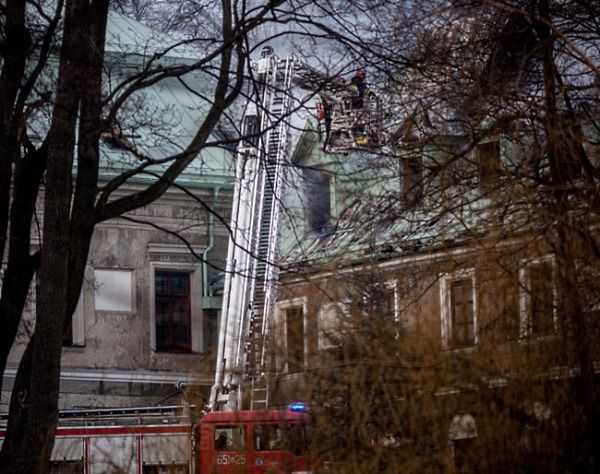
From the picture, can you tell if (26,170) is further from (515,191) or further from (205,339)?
(205,339)

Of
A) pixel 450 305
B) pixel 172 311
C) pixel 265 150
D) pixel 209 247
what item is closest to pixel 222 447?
pixel 450 305

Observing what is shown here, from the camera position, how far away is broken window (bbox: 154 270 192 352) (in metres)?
33.0

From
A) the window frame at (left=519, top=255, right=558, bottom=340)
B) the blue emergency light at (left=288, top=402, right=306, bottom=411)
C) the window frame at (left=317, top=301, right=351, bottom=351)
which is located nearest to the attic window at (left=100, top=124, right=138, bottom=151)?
the window frame at (left=317, top=301, right=351, bottom=351)

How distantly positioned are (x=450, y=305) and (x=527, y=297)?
2.13 feet

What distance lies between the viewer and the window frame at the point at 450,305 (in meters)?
9.34

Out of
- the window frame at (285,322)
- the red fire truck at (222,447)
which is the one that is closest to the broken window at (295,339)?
the window frame at (285,322)

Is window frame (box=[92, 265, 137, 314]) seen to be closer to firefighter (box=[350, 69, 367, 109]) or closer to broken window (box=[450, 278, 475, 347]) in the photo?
firefighter (box=[350, 69, 367, 109])

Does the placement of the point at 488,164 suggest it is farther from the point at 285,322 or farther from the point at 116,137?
the point at 116,137

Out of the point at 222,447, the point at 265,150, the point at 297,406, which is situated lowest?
the point at 222,447

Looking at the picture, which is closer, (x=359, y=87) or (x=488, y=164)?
(x=488, y=164)

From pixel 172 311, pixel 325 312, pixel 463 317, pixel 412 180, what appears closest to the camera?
pixel 463 317

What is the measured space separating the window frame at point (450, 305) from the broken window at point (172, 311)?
22182 millimetres

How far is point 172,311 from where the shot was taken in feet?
111

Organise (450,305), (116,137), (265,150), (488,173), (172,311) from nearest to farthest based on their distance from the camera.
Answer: (450,305), (488,173), (116,137), (265,150), (172,311)
